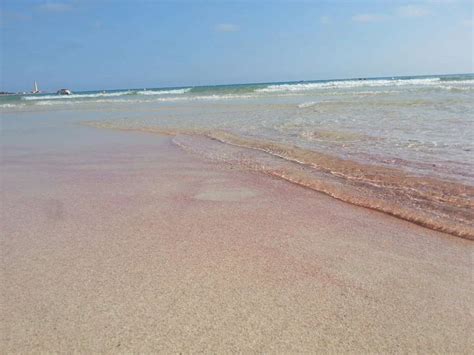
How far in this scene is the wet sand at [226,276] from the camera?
5.97 ft

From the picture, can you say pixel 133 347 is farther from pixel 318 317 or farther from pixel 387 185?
pixel 387 185

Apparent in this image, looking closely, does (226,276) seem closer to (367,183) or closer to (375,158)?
(367,183)

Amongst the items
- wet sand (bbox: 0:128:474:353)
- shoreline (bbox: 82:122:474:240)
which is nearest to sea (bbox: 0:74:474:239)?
shoreline (bbox: 82:122:474:240)

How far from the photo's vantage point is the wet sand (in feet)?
5.97

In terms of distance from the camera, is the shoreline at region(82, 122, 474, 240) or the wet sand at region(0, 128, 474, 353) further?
the shoreline at region(82, 122, 474, 240)

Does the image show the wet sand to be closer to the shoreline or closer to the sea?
the shoreline

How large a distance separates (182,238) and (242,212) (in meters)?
0.74

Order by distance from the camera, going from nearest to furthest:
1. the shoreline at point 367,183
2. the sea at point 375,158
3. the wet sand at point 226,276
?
the wet sand at point 226,276, the shoreline at point 367,183, the sea at point 375,158

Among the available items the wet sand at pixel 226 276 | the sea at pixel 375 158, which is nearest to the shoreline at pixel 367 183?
the sea at pixel 375 158

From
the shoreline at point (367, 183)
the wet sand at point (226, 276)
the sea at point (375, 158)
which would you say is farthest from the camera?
the sea at point (375, 158)

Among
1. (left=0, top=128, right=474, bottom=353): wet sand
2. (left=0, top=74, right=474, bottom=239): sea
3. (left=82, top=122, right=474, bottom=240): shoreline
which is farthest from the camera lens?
(left=0, top=74, right=474, bottom=239): sea

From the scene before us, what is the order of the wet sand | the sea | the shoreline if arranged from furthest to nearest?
the sea, the shoreline, the wet sand

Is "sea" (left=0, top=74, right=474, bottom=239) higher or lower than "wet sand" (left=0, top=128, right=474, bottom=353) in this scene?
higher

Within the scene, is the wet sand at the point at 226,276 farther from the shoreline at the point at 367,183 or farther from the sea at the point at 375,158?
the sea at the point at 375,158
